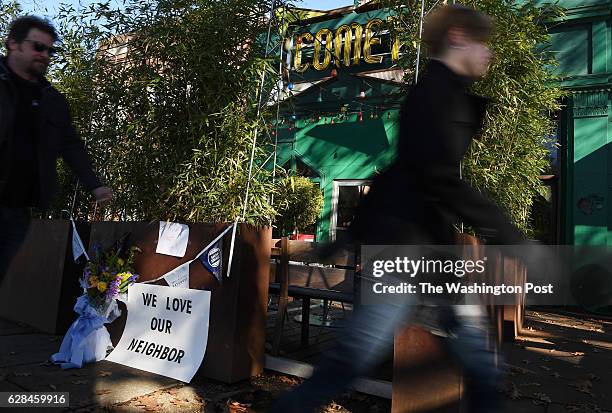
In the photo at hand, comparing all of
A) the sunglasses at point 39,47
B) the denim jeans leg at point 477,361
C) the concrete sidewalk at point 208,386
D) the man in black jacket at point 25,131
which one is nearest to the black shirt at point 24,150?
the man in black jacket at point 25,131

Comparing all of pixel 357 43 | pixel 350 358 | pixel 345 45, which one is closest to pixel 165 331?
pixel 350 358

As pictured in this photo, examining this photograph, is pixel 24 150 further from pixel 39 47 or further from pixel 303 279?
pixel 303 279

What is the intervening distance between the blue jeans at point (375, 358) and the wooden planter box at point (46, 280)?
14.2ft

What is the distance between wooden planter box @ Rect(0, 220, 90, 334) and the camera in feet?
17.2

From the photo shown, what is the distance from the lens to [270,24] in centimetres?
424

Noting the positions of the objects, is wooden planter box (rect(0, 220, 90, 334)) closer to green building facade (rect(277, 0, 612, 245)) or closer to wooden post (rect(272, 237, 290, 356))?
wooden post (rect(272, 237, 290, 356))

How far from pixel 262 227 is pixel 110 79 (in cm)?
215

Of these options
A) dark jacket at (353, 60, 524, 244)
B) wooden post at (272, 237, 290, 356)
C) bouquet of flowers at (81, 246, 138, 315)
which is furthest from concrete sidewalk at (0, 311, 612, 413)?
dark jacket at (353, 60, 524, 244)

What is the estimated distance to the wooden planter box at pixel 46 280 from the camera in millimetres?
5230

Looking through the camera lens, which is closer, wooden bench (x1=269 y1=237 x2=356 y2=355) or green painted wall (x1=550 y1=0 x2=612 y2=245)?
wooden bench (x1=269 y1=237 x2=356 y2=355)

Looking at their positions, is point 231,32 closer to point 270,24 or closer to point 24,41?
point 270,24

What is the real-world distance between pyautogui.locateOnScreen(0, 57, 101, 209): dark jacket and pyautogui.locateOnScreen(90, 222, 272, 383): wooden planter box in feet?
4.45

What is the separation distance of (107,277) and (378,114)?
27.1 feet

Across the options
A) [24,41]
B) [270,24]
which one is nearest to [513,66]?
[270,24]
